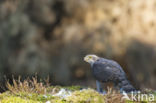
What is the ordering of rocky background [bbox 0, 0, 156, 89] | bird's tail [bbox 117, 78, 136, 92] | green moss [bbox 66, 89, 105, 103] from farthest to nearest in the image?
rocky background [bbox 0, 0, 156, 89]
bird's tail [bbox 117, 78, 136, 92]
green moss [bbox 66, 89, 105, 103]

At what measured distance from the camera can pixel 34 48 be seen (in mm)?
10992

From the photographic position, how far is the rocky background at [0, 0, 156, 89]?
1041cm

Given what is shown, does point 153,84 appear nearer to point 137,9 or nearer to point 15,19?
point 137,9

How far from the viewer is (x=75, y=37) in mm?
10641

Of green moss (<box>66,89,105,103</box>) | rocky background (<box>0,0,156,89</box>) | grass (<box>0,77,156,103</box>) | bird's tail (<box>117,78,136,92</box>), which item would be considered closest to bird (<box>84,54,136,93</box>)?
bird's tail (<box>117,78,136,92</box>)

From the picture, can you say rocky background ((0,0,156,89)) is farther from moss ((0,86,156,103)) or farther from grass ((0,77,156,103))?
moss ((0,86,156,103))

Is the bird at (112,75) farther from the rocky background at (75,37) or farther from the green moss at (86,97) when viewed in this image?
the rocky background at (75,37)

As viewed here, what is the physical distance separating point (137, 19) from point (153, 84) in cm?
194

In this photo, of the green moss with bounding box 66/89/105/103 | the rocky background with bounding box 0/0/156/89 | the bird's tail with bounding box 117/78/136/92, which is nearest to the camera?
the green moss with bounding box 66/89/105/103

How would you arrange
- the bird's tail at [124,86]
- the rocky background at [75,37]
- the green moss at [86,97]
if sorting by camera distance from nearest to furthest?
the green moss at [86,97]
the bird's tail at [124,86]
the rocky background at [75,37]

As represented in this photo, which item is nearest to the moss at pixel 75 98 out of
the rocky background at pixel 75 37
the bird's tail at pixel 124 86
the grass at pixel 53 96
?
the grass at pixel 53 96

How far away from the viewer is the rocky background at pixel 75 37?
34.1 ft

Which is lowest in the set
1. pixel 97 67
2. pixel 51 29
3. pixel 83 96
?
pixel 83 96

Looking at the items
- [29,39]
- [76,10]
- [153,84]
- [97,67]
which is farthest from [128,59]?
[97,67]
